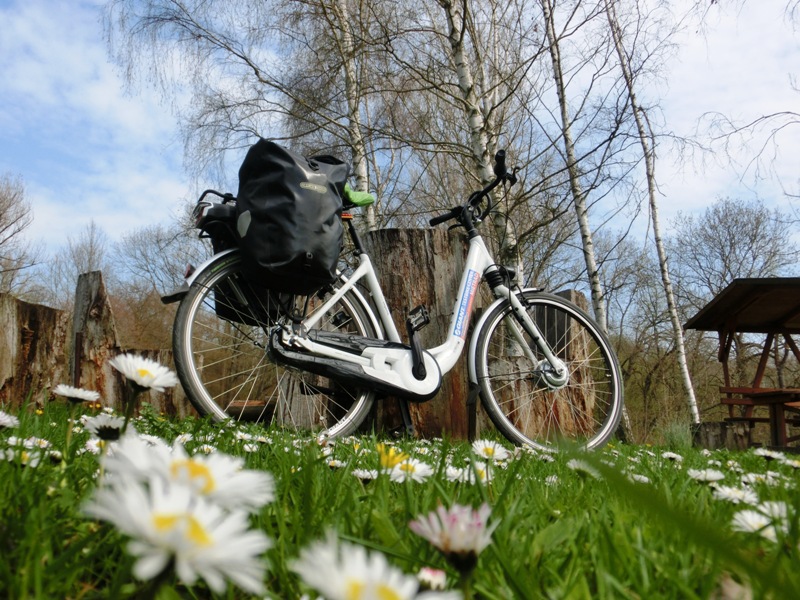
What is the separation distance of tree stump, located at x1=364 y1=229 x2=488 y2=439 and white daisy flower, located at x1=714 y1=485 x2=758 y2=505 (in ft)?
8.86

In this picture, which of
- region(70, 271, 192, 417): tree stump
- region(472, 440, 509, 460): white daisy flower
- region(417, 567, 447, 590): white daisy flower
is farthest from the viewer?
region(70, 271, 192, 417): tree stump

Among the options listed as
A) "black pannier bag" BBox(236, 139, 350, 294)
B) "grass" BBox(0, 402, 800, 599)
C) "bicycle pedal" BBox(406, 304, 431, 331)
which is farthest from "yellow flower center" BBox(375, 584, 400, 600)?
"bicycle pedal" BBox(406, 304, 431, 331)

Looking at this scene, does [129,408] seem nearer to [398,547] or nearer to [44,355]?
[398,547]

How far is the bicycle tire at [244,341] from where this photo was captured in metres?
2.89

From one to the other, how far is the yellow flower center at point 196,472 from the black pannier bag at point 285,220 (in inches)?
97.2

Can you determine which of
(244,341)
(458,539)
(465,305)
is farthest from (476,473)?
(465,305)

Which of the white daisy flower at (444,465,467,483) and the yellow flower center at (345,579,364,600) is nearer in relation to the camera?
the yellow flower center at (345,579,364,600)

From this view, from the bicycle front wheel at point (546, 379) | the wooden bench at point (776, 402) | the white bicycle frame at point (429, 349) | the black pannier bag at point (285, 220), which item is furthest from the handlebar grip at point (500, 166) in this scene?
the wooden bench at point (776, 402)

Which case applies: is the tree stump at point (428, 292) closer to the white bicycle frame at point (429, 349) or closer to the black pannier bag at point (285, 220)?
the white bicycle frame at point (429, 349)

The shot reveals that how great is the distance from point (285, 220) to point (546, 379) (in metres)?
1.93

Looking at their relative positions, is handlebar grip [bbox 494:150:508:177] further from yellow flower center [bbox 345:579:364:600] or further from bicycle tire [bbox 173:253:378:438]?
yellow flower center [bbox 345:579:364:600]

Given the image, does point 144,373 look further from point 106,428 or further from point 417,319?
point 417,319

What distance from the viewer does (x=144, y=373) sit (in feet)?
2.42

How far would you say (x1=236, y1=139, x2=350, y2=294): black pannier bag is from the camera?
9.30 ft
